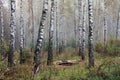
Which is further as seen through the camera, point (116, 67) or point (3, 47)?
point (3, 47)

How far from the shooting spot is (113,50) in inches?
1152

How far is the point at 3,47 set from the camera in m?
28.1

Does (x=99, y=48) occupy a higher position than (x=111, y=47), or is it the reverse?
(x=111, y=47)

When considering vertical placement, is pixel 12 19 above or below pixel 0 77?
above

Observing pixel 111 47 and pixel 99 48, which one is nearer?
pixel 111 47

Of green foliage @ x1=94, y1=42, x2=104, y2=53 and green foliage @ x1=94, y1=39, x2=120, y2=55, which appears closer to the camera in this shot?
green foliage @ x1=94, y1=39, x2=120, y2=55

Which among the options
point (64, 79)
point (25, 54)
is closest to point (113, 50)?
point (25, 54)

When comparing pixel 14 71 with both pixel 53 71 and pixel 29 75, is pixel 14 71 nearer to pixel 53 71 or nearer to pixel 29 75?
pixel 29 75

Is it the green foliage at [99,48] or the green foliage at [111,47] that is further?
the green foliage at [99,48]

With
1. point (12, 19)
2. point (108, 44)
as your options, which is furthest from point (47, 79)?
point (108, 44)

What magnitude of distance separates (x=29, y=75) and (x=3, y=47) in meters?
14.9

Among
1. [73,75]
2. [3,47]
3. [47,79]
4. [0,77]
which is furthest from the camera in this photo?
[3,47]

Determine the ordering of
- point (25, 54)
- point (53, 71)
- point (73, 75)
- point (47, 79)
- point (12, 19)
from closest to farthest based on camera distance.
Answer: point (47, 79) < point (73, 75) < point (53, 71) < point (12, 19) < point (25, 54)

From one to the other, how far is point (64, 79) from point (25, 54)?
400 inches
